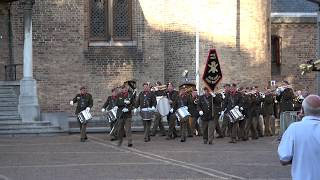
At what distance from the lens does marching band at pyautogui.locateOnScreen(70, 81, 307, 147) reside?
2055 cm

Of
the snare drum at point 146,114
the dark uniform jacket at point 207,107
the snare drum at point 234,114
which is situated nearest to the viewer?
the dark uniform jacket at point 207,107

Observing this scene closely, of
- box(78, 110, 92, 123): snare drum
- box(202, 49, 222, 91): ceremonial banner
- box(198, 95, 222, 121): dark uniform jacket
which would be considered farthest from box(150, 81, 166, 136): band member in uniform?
box(78, 110, 92, 123): snare drum

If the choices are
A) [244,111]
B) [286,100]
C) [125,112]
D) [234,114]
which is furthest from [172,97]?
[125,112]

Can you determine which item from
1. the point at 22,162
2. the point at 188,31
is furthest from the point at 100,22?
the point at 22,162

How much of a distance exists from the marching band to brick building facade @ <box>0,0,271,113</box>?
4592mm

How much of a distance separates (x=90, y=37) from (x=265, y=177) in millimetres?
18229

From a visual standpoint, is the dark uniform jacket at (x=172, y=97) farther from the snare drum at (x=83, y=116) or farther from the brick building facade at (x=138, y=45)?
the brick building facade at (x=138, y=45)

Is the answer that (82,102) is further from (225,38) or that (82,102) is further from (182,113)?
(225,38)

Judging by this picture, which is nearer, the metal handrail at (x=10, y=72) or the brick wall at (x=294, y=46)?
the metal handrail at (x=10, y=72)

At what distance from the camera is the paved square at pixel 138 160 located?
42.7ft

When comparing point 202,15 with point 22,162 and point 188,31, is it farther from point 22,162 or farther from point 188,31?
point 22,162

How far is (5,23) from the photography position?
92.0ft

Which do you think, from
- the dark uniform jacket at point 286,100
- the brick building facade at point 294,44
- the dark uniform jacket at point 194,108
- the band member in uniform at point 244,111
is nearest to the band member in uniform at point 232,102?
the band member in uniform at point 244,111

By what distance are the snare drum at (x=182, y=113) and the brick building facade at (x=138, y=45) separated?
6.06 meters
